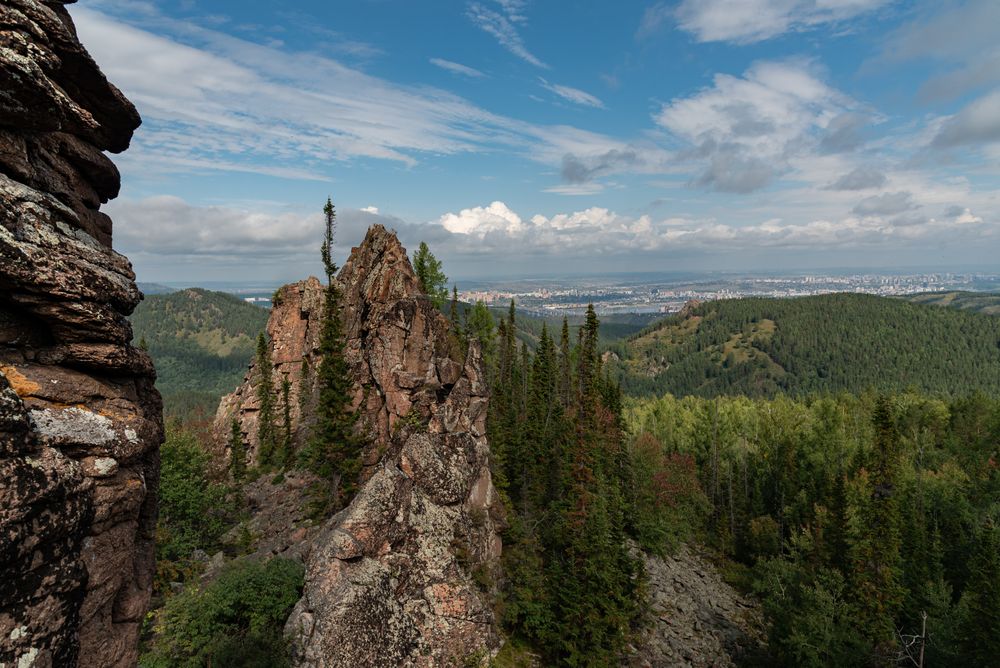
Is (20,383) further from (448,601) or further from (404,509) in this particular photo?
(448,601)

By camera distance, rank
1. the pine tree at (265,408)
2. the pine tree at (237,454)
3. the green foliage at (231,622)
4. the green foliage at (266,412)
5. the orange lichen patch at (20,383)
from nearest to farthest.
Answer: the orange lichen patch at (20,383) < the green foliage at (231,622) < the pine tree at (237,454) < the green foliage at (266,412) < the pine tree at (265,408)

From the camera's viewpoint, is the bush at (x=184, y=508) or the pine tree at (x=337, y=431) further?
the pine tree at (x=337, y=431)

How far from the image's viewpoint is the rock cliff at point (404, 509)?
31.2m

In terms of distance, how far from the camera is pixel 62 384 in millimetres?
10172

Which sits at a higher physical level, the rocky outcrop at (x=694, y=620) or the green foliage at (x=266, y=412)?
the green foliage at (x=266, y=412)

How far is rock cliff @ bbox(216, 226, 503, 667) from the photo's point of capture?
31.2 m

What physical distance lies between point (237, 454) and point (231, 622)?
120 feet

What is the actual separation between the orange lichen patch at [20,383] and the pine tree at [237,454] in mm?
55925

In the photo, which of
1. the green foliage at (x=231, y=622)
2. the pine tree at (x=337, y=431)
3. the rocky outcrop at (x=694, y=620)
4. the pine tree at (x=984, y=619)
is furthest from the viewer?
the rocky outcrop at (x=694, y=620)

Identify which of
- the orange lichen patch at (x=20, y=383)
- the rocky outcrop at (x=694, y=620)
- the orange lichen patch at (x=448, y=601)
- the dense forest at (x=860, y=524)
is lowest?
the rocky outcrop at (x=694, y=620)

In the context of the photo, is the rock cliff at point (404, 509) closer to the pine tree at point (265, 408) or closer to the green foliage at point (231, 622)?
the green foliage at point (231, 622)

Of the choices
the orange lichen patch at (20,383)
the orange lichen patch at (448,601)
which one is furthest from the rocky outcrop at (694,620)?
the orange lichen patch at (20,383)

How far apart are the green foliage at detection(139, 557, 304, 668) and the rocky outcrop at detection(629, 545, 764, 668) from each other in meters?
34.1

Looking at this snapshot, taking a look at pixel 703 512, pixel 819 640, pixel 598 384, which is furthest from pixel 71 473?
pixel 703 512
